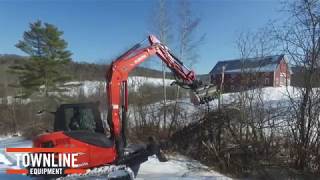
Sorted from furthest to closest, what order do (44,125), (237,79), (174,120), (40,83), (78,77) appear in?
(78,77) → (40,83) → (44,125) → (174,120) → (237,79)

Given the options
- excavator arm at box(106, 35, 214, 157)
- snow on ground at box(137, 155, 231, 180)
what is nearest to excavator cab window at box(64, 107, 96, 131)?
excavator arm at box(106, 35, 214, 157)

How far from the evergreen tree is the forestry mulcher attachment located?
26.2 metres

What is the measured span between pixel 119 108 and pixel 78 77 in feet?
101

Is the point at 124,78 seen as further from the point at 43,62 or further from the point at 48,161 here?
the point at 43,62

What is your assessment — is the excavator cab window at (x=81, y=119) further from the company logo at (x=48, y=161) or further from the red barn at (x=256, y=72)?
the red barn at (x=256, y=72)

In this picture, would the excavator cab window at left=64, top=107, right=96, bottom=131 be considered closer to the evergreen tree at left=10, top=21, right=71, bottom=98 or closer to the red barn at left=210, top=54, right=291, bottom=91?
the red barn at left=210, top=54, right=291, bottom=91

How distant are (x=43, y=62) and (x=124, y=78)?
2782cm

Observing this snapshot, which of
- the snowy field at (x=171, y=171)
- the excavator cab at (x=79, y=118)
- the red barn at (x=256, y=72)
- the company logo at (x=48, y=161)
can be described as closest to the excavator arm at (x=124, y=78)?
the excavator cab at (x=79, y=118)

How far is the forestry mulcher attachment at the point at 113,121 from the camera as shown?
7.99 metres

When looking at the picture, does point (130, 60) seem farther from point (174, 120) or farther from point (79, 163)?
point (174, 120)

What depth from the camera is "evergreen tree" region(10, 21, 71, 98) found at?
34.4m

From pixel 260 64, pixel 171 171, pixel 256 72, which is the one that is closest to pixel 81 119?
pixel 171 171

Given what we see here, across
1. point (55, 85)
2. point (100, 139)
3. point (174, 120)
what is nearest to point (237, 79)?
point (174, 120)

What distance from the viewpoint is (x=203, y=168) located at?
32.2 ft
